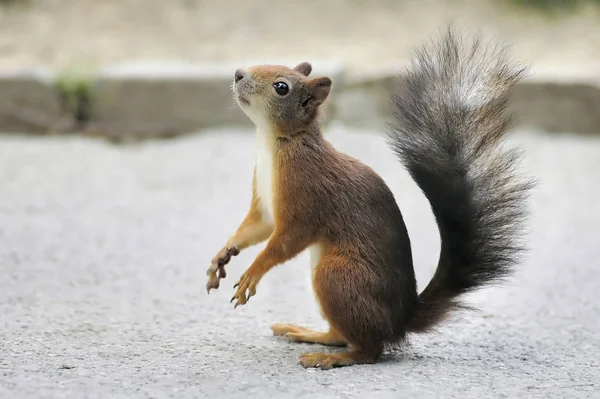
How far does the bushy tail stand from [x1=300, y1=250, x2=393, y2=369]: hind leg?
0.30 meters

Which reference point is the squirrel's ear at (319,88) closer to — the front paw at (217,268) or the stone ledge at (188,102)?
the front paw at (217,268)

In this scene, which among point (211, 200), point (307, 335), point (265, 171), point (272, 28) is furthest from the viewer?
point (272, 28)

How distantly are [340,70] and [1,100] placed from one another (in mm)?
2406

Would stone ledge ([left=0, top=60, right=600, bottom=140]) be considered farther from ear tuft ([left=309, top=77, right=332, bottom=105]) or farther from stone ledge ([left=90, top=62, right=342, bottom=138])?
ear tuft ([left=309, top=77, right=332, bottom=105])

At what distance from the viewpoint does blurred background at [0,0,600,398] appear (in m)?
2.30

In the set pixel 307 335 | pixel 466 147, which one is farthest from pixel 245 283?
pixel 466 147

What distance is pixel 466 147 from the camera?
2.37 meters

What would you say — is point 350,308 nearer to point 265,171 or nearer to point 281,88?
point 265,171

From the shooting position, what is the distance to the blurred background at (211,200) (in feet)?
7.54

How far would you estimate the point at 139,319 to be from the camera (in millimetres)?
2842

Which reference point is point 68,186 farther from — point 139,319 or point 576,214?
point 576,214

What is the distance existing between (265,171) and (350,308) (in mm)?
449

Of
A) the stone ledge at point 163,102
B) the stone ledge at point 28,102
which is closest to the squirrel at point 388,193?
the stone ledge at point 163,102

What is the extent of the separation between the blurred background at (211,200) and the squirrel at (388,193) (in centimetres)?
19
